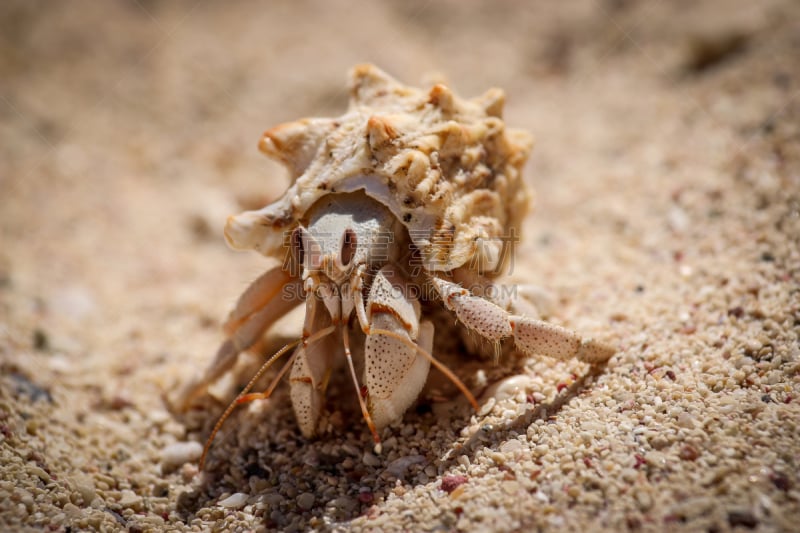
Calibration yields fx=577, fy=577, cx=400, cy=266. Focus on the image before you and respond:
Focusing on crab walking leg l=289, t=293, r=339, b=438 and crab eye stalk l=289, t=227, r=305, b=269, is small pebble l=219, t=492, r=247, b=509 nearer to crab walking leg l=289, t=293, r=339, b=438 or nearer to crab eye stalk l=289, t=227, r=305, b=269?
crab walking leg l=289, t=293, r=339, b=438

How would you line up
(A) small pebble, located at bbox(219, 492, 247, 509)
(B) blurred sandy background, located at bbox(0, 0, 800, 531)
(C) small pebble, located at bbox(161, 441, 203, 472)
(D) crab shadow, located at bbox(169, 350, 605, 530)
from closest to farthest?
(B) blurred sandy background, located at bbox(0, 0, 800, 531) → (D) crab shadow, located at bbox(169, 350, 605, 530) → (A) small pebble, located at bbox(219, 492, 247, 509) → (C) small pebble, located at bbox(161, 441, 203, 472)

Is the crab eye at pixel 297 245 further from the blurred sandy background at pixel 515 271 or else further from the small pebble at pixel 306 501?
the small pebble at pixel 306 501

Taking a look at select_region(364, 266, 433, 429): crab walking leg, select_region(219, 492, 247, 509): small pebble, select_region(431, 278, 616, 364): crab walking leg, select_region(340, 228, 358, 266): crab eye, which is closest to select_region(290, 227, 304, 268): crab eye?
select_region(340, 228, 358, 266): crab eye

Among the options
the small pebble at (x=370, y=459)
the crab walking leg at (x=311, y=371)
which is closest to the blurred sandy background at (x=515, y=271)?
the small pebble at (x=370, y=459)

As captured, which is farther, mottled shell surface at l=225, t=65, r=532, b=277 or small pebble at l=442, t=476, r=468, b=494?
mottled shell surface at l=225, t=65, r=532, b=277

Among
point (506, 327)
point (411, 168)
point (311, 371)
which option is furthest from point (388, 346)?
point (411, 168)

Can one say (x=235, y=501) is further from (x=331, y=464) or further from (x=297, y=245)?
(x=297, y=245)

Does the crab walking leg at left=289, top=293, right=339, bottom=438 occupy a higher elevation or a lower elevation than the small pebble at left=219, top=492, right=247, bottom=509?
higher
